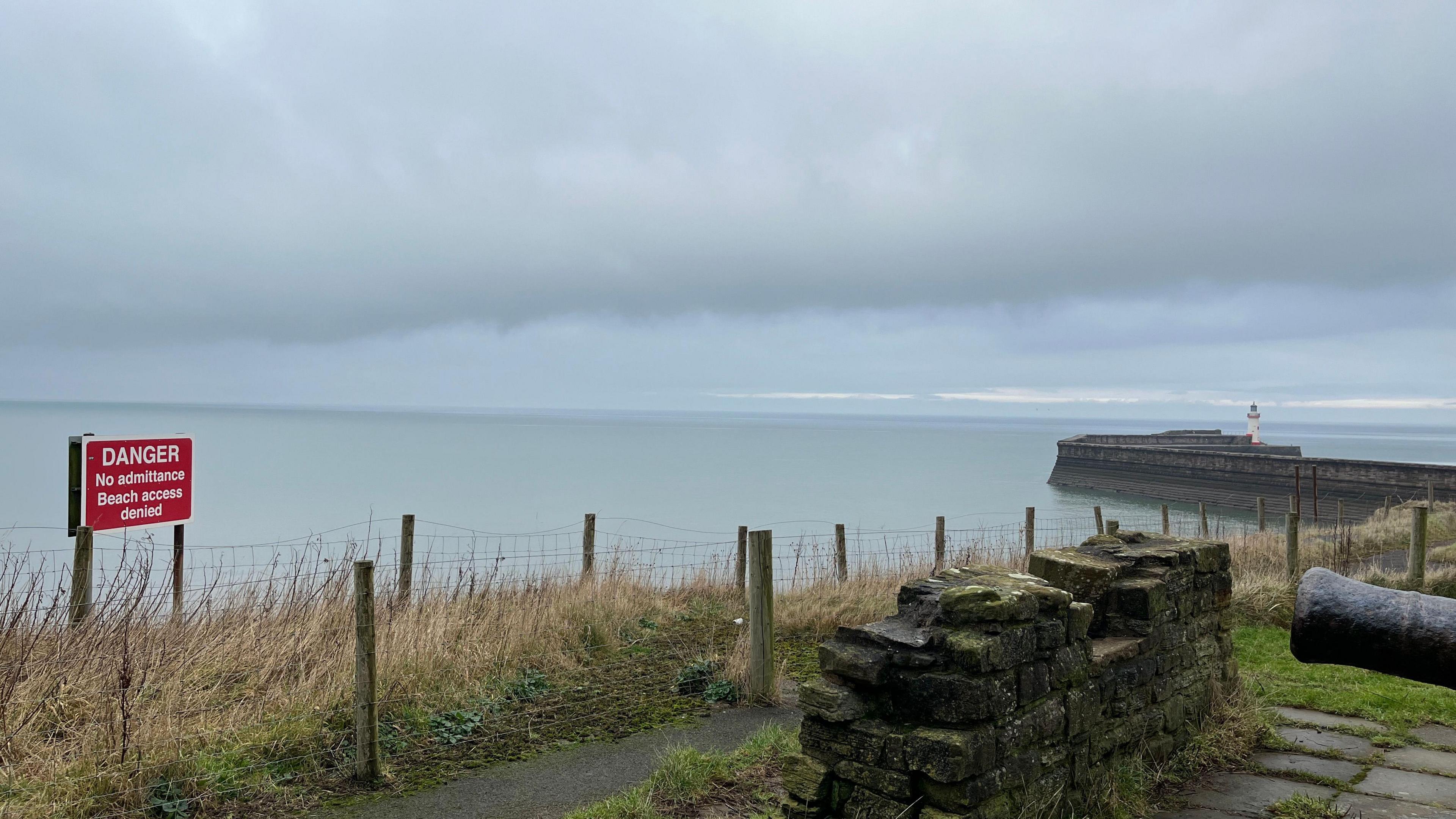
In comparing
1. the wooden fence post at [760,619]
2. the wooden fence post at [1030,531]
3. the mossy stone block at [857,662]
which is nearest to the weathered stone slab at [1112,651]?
the mossy stone block at [857,662]

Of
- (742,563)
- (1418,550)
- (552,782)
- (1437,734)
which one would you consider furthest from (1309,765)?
(1418,550)

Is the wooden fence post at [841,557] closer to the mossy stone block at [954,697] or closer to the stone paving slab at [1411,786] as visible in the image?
the stone paving slab at [1411,786]

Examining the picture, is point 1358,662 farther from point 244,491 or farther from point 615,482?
point 615,482

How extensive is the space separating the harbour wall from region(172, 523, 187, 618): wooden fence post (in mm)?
37347

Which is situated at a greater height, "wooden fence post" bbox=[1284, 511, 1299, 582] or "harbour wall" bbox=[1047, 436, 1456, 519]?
"wooden fence post" bbox=[1284, 511, 1299, 582]

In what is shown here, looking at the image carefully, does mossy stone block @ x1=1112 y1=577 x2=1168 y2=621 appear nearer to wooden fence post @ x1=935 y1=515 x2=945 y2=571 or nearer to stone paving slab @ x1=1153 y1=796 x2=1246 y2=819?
stone paving slab @ x1=1153 y1=796 x2=1246 y2=819

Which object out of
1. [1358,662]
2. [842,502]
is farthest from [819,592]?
[842,502]

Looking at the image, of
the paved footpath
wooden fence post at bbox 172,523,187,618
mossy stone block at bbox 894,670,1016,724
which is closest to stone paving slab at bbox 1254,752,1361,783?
the paved footpath

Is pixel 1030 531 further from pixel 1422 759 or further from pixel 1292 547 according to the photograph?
pixel 1422 759

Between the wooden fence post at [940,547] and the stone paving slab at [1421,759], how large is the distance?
6.47 metres

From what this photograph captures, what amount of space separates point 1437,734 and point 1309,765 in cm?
165

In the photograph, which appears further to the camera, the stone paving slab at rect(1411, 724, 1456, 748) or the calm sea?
the calm sea

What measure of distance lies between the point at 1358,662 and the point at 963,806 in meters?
1.77

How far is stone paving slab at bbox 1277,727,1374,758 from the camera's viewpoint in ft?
20.7
